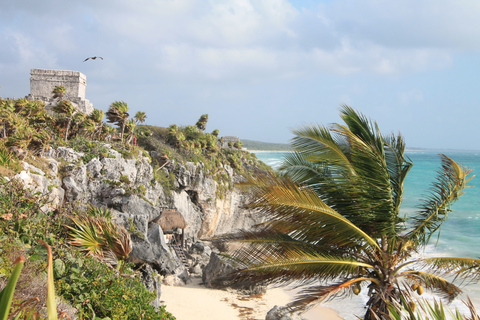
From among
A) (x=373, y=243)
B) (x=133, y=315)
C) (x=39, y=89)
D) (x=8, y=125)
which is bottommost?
(x=133, y=315)

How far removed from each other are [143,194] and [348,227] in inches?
653

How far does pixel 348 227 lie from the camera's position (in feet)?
20.9

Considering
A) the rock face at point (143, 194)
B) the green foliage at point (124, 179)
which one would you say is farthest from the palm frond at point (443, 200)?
the green foliage at point (124, 179)

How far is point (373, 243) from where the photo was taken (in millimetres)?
6453

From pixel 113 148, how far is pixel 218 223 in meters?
12.2

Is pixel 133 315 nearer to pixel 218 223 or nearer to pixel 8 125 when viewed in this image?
pixel 8 125

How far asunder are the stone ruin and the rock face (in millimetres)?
9074

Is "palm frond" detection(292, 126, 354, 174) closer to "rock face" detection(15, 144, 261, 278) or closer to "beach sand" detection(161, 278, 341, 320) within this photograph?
"rock face" detection(15, 144, 261, 278)

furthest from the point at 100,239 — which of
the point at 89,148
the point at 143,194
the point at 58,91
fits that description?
the point at 58,91

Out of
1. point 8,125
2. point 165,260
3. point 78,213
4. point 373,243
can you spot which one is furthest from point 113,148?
point 373,243

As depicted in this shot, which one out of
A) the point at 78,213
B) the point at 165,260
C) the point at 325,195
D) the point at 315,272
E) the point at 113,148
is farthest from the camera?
the point at 113,148

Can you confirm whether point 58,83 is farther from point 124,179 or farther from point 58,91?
point 124,179

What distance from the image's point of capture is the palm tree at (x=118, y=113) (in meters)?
23.5

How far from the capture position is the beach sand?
47.7 feet
